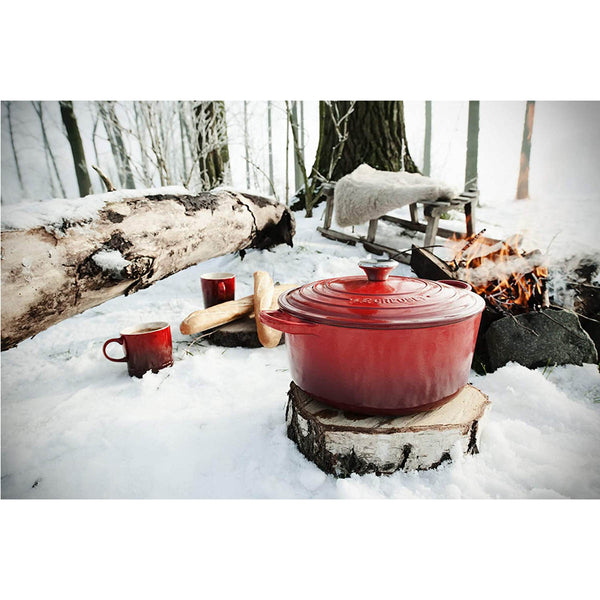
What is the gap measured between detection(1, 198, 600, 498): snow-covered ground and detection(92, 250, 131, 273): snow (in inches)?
19.0

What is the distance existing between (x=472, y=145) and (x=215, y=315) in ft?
5.68

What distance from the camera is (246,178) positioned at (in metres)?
3.89

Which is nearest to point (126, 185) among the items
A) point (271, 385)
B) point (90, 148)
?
point (90, 148)

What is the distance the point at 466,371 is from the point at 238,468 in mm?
736

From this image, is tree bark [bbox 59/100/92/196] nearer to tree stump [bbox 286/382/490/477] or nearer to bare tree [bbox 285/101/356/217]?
bare tree [bbox 285/101/356/217]

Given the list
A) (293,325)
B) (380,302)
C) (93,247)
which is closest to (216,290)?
(93,247)

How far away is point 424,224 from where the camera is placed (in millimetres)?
3344

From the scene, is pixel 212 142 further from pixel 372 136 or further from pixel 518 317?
pixel 518 317

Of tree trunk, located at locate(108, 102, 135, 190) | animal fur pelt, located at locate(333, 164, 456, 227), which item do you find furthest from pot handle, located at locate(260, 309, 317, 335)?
tree trunk, located at locate(108, 102, 135, 190)

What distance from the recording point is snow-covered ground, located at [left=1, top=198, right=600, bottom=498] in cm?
108

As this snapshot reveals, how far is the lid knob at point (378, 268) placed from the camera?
1116mm

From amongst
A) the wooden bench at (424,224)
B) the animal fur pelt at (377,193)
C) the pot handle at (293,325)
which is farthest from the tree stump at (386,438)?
the animal fur pelt at (377,193)

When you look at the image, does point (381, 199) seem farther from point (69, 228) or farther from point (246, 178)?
point (69, 228)

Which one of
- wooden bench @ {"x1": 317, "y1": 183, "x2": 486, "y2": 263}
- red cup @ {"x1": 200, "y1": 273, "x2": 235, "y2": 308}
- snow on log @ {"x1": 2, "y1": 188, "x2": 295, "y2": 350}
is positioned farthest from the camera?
wooden bench @ {"x1": 317, "y1": 183, "x2": 486, "y2": 263}
